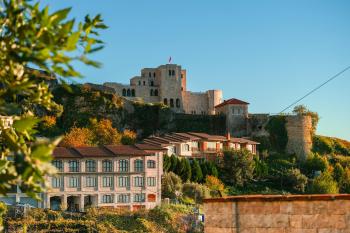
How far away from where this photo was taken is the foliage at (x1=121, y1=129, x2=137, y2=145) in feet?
253

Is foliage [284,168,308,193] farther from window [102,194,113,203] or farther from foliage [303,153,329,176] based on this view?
window [102,194,113,203]

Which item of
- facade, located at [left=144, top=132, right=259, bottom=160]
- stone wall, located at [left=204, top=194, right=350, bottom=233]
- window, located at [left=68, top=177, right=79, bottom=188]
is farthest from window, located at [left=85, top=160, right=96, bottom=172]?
stone wall, located at [left=204, top=194, right=350, bottom=233]

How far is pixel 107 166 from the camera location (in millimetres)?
61938

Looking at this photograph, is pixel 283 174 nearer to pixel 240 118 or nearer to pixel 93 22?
pixel 240 118

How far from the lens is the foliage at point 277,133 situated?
87188 millimetres

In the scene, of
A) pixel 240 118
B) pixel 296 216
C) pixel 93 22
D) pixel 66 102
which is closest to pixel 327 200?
pixel 296 216

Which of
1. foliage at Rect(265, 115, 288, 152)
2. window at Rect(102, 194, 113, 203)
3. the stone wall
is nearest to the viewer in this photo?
the stone wall

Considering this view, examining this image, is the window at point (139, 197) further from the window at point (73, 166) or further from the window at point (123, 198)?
the window at point (73, 166)

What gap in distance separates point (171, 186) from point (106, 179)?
5986 mm

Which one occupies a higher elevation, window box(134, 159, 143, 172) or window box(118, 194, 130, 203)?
window box(134, 159, 143, 172)

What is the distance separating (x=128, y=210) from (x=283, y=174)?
77.6 ft

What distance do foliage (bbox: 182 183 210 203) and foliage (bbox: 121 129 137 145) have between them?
13.8 meters

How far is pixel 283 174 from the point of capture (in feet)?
251

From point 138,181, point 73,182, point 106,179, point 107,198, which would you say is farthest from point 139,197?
point 73,182
